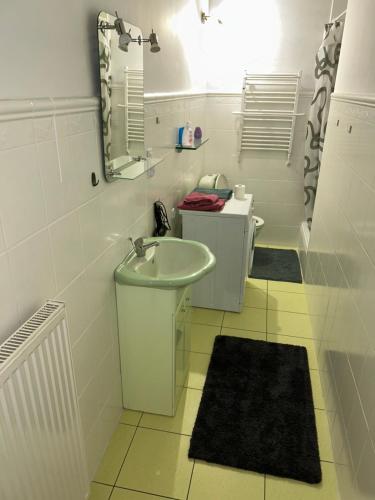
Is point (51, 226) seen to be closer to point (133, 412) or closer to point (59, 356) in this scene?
point (59, 356)

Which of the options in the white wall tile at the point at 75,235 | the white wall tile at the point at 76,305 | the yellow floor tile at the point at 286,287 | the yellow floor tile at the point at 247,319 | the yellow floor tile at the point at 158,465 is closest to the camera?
the white wall tile at the point at 75,235

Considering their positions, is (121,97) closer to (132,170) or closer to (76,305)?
(132,170)

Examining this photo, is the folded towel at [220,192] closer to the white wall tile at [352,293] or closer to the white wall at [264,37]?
the white wall tile at [352,293]

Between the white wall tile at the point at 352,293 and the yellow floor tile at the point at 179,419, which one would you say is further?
the yellow floor tile at the point at 179,419

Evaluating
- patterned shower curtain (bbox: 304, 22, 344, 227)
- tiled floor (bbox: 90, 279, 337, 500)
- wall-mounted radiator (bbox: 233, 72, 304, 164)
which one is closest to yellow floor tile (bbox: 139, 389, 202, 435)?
tiled floor (bbox: 90, 279, 337, 500)

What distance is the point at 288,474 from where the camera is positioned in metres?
1.78

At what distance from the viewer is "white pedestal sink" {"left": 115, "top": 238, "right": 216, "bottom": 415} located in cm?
181

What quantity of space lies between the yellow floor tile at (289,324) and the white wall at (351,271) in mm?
202

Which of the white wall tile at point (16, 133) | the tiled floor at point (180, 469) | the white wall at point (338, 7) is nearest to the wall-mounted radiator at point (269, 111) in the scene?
the white wall at point (338, 7)

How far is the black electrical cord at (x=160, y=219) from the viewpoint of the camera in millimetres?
2334

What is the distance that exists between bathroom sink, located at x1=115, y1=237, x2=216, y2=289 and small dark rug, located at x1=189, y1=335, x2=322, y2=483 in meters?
0.74

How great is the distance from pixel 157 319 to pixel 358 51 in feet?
5.78

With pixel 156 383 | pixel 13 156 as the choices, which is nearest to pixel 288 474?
pixel 156 383

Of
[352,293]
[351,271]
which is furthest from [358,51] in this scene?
[352,293]
